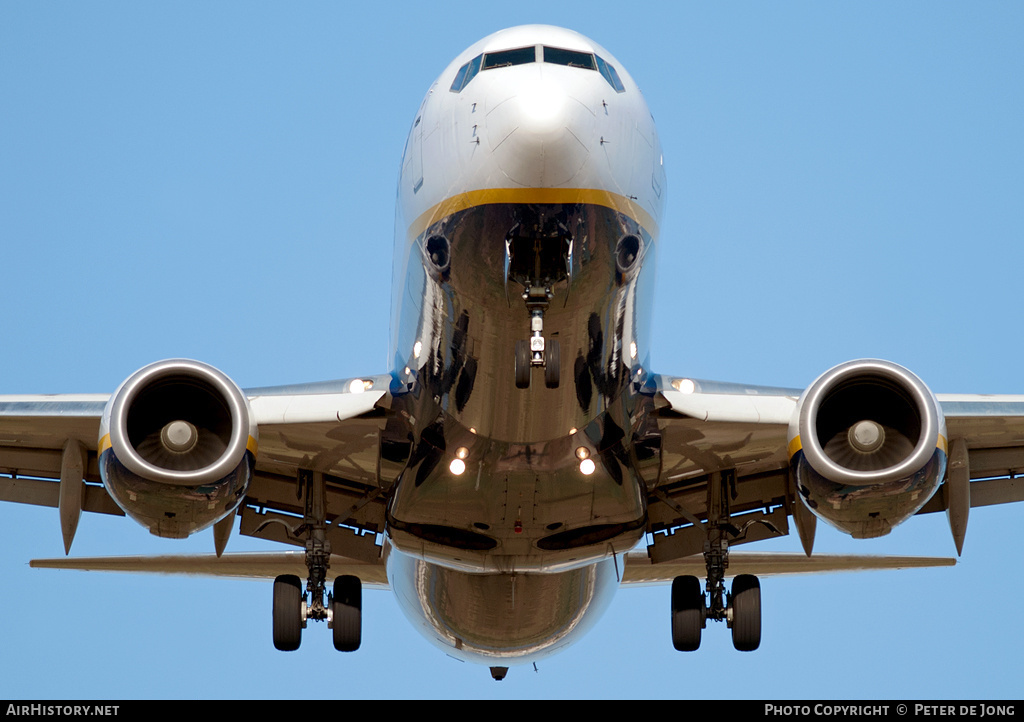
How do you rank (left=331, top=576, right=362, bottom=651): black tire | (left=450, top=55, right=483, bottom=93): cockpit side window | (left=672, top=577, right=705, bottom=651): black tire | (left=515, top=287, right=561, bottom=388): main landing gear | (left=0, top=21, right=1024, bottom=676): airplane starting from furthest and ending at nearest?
(left=331, top=576, right=362, bottom=651): black tire, (left=672, top=577, right=705, bottom=651): black tire, (left=450, top=55, right=483, bottom=93): cockpit side window, (left=515, top=287, right=561, bottom=388): main landing gear, (left=0, top=21, right=1024, bottom=676): airplane

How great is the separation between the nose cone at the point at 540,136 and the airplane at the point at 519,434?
24 millimetres

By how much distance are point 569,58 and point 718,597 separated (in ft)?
24.8

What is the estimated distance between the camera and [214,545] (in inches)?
713

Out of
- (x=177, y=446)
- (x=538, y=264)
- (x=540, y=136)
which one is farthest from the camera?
(x=177, y=446)

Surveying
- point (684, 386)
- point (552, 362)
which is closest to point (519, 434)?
point (552, 362)

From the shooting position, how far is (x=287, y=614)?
18.0m

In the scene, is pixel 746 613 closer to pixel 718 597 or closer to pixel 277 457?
pixel 718 597

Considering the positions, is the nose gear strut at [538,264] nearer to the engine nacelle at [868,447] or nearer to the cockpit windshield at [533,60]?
the cockpit windshield at [533,60]

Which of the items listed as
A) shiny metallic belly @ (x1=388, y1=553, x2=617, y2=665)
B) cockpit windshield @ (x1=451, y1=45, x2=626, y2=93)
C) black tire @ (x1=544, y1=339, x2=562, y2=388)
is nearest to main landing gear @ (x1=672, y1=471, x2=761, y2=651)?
shiny metallic belly @ (x1=388, y1=553, x2=617, y2=665)

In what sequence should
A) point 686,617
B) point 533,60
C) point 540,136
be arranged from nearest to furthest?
point 540,136, point 533,60, point 686,617

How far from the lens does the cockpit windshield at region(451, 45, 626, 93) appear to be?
13.3m

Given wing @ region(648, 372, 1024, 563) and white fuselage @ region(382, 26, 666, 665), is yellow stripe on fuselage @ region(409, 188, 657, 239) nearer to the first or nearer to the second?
white fuselage @ region(382, 26, 666, 665)

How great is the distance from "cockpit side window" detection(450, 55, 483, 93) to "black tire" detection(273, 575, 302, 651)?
7.25 metres
